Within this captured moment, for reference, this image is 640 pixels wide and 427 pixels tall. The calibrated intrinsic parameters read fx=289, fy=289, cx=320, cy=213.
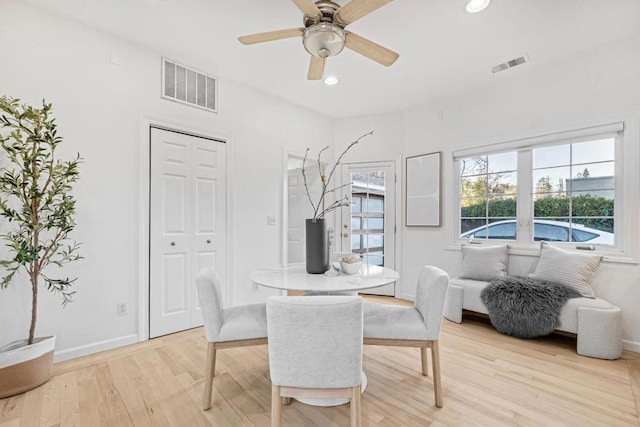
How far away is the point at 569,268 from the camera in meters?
2.65

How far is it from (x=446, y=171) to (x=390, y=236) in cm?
118

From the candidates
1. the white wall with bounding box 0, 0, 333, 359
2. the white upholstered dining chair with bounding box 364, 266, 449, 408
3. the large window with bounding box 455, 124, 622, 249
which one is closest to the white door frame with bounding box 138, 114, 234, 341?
the white wall with bounding box 0, 0, 333, 359

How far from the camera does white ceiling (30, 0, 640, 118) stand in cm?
215

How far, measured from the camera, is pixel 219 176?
3225 mm

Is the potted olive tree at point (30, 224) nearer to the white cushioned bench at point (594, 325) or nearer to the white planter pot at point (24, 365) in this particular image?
the white planter pot at point (24, 365)

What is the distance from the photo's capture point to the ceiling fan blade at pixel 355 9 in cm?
158

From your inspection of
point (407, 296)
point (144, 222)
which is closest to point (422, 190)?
point (407, 296)

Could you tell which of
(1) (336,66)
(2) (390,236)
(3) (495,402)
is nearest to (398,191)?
(2) (390,236)

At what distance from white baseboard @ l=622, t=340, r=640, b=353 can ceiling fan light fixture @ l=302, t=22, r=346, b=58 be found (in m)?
3.40

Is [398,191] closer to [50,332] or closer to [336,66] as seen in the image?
[336,66]

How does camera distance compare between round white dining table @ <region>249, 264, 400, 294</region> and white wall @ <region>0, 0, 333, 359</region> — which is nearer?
round white dining table @ <region>249, 264, 400, 294</region>

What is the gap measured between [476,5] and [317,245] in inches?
80.8

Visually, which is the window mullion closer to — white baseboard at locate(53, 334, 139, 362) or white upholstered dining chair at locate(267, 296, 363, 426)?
white upholstered dining chair at locate(267, 296, 363, 426)

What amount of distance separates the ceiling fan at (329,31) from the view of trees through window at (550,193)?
216 centimetres
